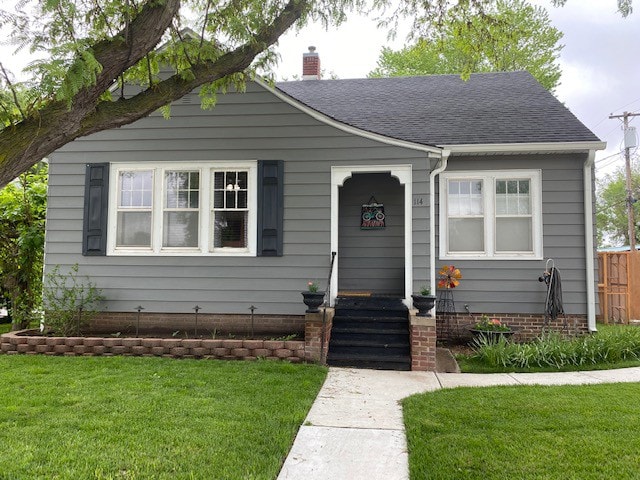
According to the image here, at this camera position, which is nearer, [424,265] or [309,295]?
[309,295]

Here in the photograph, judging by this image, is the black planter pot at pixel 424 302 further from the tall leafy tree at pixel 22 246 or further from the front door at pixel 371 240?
the tall leafy tree at pixel 22 246

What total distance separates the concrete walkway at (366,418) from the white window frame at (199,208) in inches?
105

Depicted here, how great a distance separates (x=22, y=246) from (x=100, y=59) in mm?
6083

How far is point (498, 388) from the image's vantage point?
4.70m

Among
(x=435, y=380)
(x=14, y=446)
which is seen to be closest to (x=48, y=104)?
(x=14, y=446)

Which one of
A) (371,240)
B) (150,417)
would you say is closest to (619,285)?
(371,240)

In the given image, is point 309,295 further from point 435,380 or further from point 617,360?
point 617,360

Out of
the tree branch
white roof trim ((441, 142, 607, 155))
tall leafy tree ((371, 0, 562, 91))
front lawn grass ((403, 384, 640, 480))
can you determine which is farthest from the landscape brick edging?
tall leafy tree ((371, 0, 562, 91))

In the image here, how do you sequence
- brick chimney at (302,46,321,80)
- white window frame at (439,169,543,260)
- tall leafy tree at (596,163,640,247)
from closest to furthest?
1. white window frame at (439,169,543,260)
2. brick chimney at (302,46,321,80)
3. tall leafy tree at (596,163,640,247)

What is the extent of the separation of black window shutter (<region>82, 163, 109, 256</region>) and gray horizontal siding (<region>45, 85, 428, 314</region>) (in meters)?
0.14

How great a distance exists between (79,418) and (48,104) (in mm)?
2524

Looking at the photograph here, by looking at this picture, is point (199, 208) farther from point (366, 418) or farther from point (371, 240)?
point (366, 418)

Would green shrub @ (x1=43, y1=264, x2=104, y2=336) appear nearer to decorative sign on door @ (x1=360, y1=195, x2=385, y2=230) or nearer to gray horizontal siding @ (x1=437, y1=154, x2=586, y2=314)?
decorative sign on door @ (x1=360, y1=195, x2=385, y2=230)

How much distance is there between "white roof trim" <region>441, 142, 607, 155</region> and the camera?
6757mm
